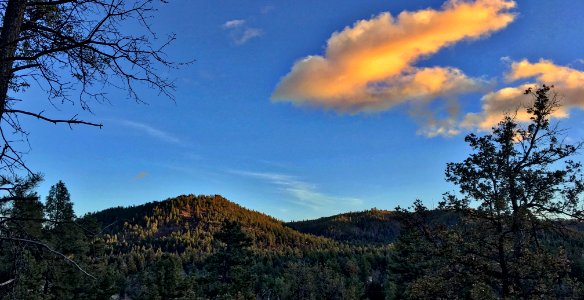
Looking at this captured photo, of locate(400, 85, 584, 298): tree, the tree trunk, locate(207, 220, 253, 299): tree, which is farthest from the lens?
locate(207, 220, 253, 299): tree

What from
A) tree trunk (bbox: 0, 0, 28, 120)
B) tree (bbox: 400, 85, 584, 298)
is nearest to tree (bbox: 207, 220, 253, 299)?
tree (bbox: 400, 85, 584, 298)

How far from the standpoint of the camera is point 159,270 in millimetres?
34938

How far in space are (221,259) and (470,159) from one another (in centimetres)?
2225

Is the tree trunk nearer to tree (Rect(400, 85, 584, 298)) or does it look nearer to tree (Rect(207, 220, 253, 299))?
tree (Rect(400, 85, 584, 298))

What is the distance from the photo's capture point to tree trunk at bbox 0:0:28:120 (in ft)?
13.3

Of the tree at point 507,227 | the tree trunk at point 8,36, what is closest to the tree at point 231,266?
the tree at point 507,227

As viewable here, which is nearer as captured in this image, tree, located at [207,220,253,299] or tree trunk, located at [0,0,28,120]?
tree trunk, located at [0,0,28,120]

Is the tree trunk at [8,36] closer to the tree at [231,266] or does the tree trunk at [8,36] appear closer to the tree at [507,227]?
the tree at [507,227]

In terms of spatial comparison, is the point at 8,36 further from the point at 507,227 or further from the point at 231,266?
the point at 231,266

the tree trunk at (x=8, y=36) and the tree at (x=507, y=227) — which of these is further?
the tree at (x=507, y=227)

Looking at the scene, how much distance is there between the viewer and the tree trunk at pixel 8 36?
4.05 metres

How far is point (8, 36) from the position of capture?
420 cm

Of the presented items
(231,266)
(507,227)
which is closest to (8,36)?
(507,227)

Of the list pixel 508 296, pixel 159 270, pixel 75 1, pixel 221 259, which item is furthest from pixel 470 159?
pixel 159 270
